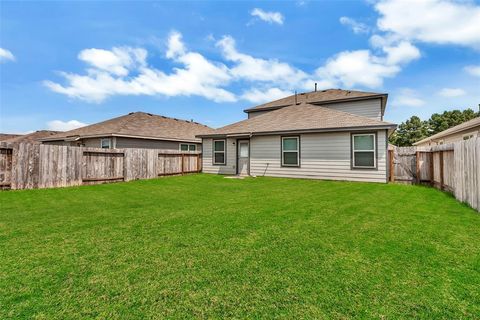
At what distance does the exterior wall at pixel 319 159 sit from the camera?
11.8m

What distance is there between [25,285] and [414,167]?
14.6 metres

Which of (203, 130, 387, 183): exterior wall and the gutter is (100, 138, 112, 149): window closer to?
the gutter

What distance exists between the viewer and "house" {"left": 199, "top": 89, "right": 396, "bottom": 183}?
12.0 metres

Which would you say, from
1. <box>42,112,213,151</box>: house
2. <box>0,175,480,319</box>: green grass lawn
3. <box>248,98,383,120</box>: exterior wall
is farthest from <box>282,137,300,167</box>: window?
<box>248,98,383,120</box>: exterior wall

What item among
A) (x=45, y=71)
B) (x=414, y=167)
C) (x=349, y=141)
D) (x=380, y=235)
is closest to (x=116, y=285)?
(x=380, y=235)

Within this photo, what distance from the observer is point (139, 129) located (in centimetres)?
1947

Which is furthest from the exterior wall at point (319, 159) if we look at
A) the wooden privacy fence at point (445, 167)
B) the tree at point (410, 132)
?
the tree at point (410, 132)

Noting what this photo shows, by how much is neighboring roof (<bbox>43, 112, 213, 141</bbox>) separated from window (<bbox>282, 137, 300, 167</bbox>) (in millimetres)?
9351

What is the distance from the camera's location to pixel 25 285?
2.65 metres

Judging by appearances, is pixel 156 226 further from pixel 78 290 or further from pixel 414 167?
pixel 414 167

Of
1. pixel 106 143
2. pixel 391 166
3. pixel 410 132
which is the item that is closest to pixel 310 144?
pixel 391 166

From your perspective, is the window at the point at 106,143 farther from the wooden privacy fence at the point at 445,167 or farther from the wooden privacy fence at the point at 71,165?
the wooden privacy fence at the point at 445,167

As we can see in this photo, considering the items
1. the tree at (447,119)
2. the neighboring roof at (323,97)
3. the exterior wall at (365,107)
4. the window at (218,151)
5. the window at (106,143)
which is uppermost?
the tree at (447,119)

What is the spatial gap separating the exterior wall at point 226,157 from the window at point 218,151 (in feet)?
0.85
